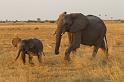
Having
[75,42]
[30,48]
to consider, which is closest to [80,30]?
[75,42]

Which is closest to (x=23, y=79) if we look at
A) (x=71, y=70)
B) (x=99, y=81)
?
(x=99, y=81)

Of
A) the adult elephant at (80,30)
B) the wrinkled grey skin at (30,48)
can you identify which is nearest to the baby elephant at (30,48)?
the wrinkled grey skin at (30,48)

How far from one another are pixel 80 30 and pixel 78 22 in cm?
33

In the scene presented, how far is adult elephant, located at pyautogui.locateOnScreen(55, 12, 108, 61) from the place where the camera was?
14.3 meters

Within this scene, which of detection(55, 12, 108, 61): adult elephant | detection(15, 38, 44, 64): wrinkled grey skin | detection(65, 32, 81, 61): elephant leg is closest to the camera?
detection(15, 38, 44, 64): wrinkled grey skin

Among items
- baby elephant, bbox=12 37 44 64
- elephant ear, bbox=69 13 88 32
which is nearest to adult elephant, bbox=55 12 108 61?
elephant ear, bbox=69 13 88 32

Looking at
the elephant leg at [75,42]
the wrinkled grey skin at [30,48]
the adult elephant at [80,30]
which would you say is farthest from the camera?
the elephant leg at [75,42]

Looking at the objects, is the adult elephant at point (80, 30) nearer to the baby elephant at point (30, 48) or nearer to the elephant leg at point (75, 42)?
the elephant leg at point (75, 42)

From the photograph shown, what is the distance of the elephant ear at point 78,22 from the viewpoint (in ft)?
48.5

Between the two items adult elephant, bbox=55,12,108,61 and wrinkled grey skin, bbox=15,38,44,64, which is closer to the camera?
wrinkled grey skin, bbox=15,38,44,64

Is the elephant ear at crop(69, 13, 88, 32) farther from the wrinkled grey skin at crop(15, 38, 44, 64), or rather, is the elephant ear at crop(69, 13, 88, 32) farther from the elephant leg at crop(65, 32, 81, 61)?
the wrinkled grey skin at crop(15, 38, 44, 64)

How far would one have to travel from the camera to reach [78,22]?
14.9 meters

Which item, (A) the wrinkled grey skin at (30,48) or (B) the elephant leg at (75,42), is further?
(B) the elephant leg at (75,42)

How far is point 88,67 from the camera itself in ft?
41.0
